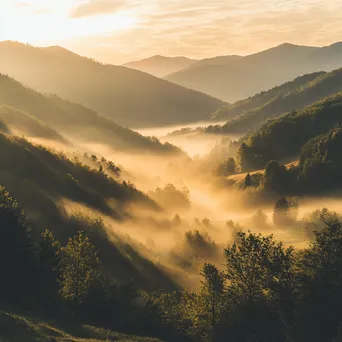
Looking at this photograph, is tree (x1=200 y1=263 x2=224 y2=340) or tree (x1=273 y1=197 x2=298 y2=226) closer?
tree (x1=200 y1=263 x2=224 y2=340)

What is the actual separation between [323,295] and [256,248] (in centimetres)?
1207

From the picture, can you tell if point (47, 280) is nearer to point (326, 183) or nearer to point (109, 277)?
point (109, 277)

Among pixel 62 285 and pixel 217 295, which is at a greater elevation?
pixel 217 295

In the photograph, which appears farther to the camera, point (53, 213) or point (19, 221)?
point (53, 213)

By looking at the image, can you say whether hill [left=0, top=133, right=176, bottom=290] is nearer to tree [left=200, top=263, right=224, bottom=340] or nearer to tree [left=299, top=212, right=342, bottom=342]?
tree [left=200, top=263, right=224, bottom=340]

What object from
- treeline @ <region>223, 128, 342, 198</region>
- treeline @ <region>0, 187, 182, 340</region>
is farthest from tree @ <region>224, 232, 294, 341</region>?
treeline @ <region>223, 128, 342, 198</region>

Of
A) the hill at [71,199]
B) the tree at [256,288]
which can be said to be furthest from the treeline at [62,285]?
the hill at [71,199]

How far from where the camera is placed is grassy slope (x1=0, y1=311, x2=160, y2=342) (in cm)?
4041

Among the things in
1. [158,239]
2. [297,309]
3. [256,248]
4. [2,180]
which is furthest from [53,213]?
[297,309]

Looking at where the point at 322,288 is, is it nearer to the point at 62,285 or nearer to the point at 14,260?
→ the point at 62,285

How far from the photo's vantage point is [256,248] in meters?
63.3

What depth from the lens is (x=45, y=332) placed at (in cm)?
4416

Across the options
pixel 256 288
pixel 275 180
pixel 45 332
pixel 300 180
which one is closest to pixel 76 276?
pixel 45 332

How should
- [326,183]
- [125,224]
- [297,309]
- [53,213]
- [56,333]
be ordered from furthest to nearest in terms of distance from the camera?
[326,183] → [125,224] → [53,213] → [297,309] → [56,333]
